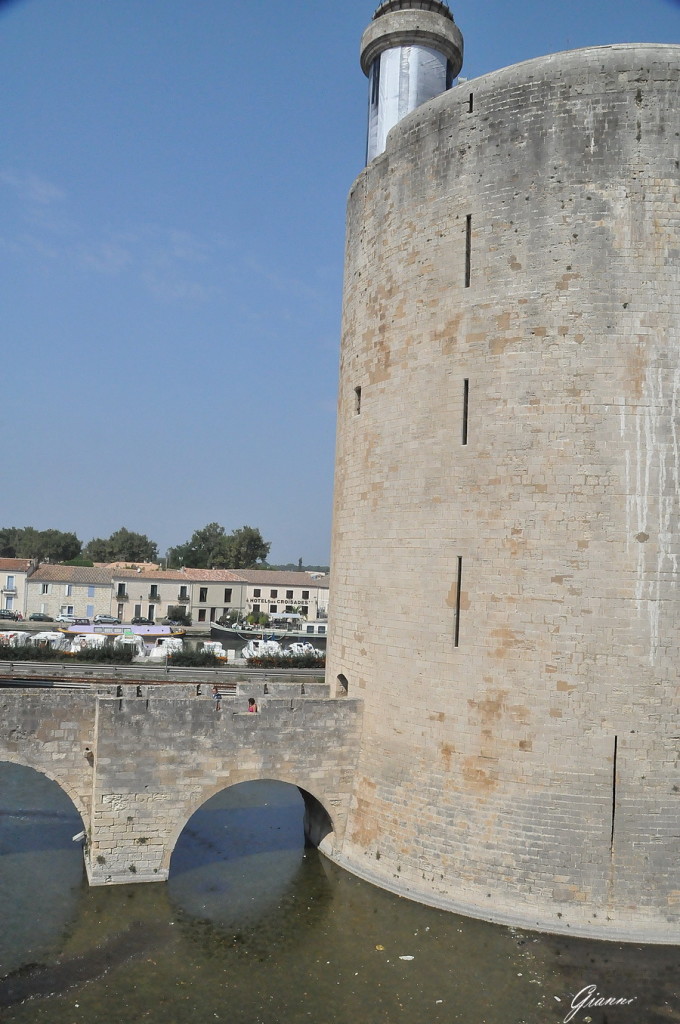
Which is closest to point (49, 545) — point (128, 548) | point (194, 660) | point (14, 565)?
point (128, 548)

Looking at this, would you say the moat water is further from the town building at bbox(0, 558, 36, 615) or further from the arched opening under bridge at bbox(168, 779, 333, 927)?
the town building at bbox(0, 558, 36, 615)

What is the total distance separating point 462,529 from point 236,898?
714 centimetres

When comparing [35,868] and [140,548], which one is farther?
[140,548]

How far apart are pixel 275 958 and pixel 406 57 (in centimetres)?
1790

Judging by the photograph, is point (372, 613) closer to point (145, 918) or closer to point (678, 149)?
point (145, 918)

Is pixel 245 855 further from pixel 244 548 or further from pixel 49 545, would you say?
pixel 49 545

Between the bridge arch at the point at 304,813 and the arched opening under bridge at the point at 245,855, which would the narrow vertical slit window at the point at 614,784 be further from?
the arched opening under bridge at the point at 245,855

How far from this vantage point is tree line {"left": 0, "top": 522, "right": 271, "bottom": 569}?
83.9 metres

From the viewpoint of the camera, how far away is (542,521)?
12602mm

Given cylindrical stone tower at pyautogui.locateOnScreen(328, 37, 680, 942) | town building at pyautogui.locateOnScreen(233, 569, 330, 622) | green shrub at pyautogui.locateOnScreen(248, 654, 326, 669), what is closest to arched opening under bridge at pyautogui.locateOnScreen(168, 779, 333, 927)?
cylindrical stone tower at pyautogui.locateOnScreen(328, 37, 680, 942)

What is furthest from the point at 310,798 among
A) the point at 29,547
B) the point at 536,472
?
the point at 29,547

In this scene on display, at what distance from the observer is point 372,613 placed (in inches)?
582

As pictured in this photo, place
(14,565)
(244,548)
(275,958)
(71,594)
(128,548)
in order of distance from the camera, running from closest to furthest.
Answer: (275,958)
(71,594)
(14,565)
(244,548)
(128,548)

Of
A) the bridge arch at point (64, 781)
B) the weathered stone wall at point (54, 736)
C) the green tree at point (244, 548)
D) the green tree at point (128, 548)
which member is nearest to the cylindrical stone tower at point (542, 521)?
the bridge arch at point (64, 781)
